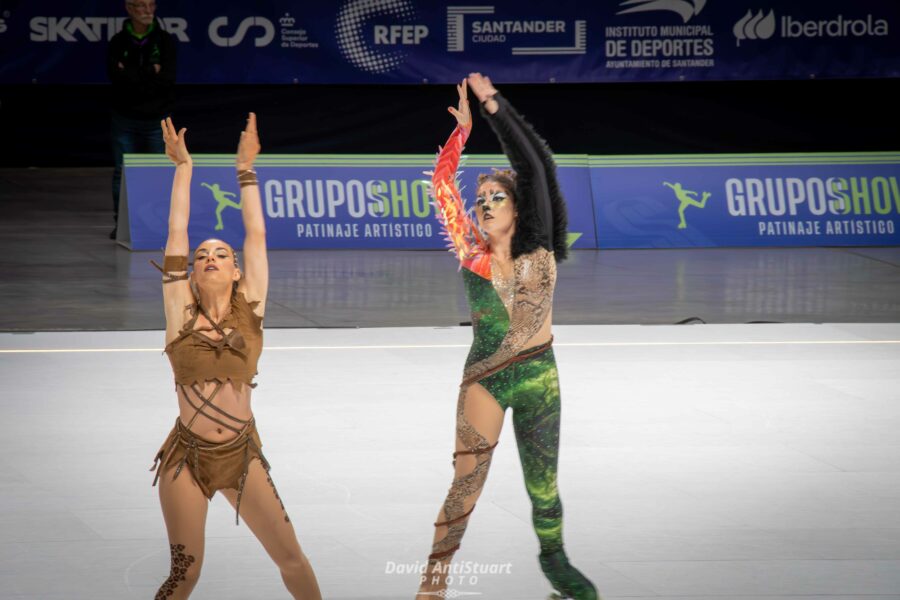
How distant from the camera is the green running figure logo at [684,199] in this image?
17.5m

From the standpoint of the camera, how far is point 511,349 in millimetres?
6062

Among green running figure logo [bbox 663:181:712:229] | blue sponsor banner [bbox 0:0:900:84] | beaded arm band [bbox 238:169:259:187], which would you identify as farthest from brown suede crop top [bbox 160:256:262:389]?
blue sponsor banner [bbox 0:0:900:84]

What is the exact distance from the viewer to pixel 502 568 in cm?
687

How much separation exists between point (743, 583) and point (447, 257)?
10.3 m

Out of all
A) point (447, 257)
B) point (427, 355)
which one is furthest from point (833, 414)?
point (447, 257)

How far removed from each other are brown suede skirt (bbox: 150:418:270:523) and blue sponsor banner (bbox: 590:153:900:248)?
12.2 meters

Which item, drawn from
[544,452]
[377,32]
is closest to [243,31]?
[377,32]

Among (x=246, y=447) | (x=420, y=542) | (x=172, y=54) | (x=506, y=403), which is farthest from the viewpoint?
(x=172, y=54)

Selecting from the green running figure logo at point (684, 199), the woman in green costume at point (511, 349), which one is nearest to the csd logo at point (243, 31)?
the green running figure logo at point (684, 199)

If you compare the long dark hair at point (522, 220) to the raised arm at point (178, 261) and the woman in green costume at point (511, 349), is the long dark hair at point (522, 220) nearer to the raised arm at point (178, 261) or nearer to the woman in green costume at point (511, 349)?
the woman in green costume at point (511, 349)

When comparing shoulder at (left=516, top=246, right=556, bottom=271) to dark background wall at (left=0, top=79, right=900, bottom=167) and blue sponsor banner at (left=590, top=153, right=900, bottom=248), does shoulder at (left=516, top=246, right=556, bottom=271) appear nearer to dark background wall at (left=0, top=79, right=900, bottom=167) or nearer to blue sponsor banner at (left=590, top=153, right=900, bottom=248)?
blue sponsor banner at (left=590, top=153, right=900, bottom=248)

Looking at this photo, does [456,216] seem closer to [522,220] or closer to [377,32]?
[522,220]

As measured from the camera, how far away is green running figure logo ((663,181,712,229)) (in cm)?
1748

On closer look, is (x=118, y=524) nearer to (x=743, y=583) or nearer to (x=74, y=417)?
(x=74, y=417)
